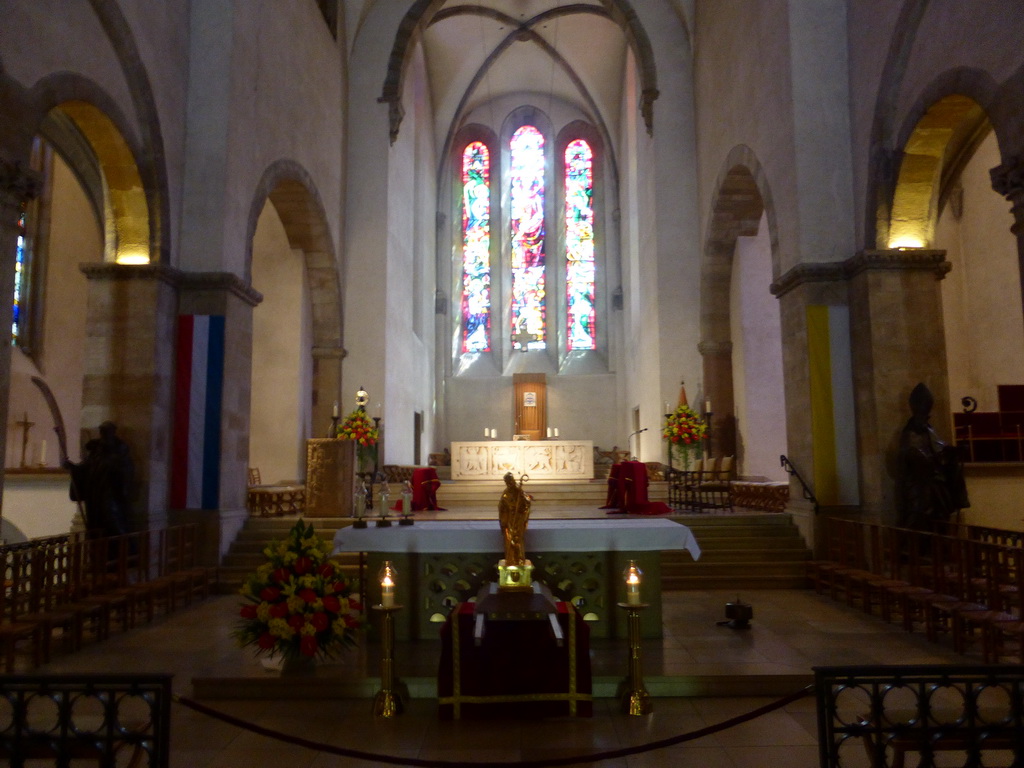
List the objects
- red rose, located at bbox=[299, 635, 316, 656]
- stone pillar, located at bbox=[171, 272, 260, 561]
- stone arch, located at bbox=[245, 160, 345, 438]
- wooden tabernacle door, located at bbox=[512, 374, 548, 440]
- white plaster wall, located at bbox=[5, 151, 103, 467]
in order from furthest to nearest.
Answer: wooden tabernacle door, located at bbox=[512, 374, 548, 440], white plaster wall, located at bbox=[5, 151, 103, 467], stone arch, located at bbox=[245, 160, 345, 438], stone pillar, located at bbox=[171, 272, 260, 561], red rose, located at bbox=[299, 635, 316, 656]

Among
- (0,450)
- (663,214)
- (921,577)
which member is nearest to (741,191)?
(663,214)

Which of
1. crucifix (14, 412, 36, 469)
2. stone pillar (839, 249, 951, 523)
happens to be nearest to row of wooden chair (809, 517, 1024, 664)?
stone pillar (839, 249, 951, 523)

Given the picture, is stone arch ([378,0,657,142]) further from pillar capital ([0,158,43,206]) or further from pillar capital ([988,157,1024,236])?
pillar capital ([988,157,1024,236])

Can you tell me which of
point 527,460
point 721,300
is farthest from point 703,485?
point 721,300

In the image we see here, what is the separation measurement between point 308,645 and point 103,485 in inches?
180

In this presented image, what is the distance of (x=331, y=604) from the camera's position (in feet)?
17.8

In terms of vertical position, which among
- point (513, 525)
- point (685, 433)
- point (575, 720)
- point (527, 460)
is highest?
point (685, 433)

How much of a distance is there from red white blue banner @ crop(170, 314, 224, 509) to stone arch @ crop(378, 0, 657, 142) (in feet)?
28.4

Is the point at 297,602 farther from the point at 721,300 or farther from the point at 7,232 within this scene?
the point at 721,300

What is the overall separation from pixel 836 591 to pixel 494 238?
62.6ft

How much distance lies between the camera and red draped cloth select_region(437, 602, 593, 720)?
475 cm

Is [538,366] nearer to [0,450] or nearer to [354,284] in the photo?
[354,284]

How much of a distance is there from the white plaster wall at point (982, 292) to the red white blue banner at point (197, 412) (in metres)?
13.0

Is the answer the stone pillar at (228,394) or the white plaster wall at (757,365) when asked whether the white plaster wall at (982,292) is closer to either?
the white plaster wall at (757,365)
